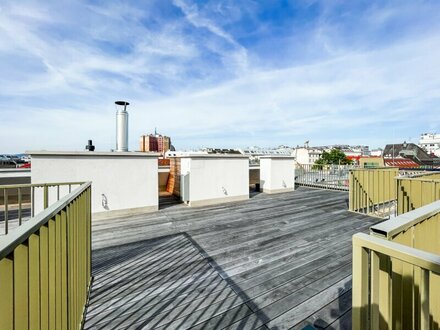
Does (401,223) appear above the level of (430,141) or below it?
below

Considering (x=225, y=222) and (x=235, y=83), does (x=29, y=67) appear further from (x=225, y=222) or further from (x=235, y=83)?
(x=235, y=83)

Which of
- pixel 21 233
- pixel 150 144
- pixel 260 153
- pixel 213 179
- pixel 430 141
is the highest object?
pixel 430 141

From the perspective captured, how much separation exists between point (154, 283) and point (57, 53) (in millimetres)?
7492

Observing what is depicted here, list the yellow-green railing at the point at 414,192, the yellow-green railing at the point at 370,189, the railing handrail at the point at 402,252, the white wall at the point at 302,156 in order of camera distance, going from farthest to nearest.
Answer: the white wall at the point at 302,156
the yellow-green railing at the point at 370,189
the yellow-green railing at the point at 414,192
the railing handrail at the point at 402,252

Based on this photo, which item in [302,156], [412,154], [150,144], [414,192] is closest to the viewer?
[414,192]

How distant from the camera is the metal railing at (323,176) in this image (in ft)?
31.4

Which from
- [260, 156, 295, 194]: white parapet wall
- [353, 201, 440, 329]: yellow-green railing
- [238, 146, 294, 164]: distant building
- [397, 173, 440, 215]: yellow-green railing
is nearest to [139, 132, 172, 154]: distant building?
[238, 146, 294, 164]: distant building

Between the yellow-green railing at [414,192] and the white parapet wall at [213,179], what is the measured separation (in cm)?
427

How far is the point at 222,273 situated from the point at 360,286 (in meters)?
2.05

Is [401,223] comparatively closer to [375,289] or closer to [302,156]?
[375,289]

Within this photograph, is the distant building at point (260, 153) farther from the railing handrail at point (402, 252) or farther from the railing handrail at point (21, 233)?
the railing handrail at point (21, 233)

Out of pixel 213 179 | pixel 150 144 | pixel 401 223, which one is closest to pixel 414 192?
pixel 401 223

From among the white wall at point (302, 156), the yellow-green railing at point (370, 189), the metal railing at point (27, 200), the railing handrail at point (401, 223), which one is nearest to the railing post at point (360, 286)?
the railing handrail at point (401, 223)

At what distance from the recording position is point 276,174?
872 centimetres
